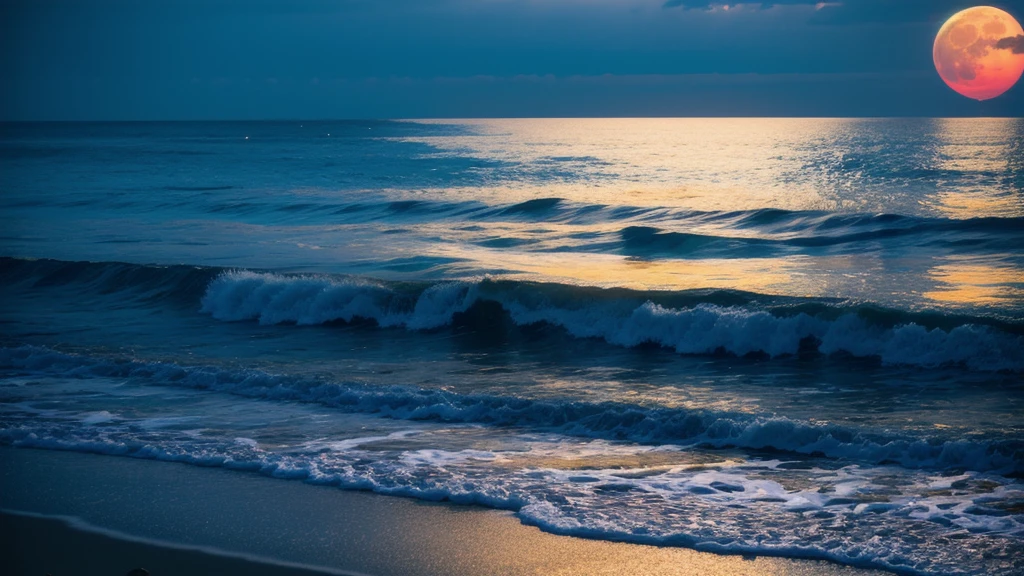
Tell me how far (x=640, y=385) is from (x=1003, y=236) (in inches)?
600

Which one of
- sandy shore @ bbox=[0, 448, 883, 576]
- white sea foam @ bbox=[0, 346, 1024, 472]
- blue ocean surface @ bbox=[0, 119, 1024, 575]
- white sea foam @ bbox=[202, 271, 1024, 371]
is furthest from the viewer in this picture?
white sea foam @ bbox=[202, 271, 1024, 371]

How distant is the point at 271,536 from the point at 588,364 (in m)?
7.34

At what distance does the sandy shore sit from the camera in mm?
5973

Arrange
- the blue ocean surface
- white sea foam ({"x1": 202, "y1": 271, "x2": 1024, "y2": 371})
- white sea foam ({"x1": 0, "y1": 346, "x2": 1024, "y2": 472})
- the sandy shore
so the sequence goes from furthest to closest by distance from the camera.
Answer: white sea foam ({"x1": 202, "y1": 271, "x2": 1024, "y2": 371}), white sea foam ({"x1": 0, "y1": 346, "x2": 1024, "y2": 472}), the blue ocean surface, the sandy shore

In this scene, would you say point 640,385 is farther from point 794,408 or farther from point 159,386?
point 159,386

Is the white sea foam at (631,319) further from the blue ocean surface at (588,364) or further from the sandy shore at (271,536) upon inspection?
the sandy shore at (271,536)

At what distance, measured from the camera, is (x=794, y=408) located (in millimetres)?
10234

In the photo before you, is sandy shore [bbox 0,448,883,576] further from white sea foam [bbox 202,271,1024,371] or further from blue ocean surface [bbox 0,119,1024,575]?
white sea foam [bbox 202,271,1024,371]

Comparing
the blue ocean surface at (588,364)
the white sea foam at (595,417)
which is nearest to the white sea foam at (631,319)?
the blue ocean surface at (588,364)

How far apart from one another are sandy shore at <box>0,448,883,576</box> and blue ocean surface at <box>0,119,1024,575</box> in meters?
0.26

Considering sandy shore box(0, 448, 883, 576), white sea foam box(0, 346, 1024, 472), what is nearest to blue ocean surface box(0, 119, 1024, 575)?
white sea foam box(0, 346, 1024, 472)

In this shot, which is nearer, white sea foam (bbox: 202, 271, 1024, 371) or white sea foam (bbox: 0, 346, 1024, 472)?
white sea foam (bbox: 0, 346, 1024, 472)

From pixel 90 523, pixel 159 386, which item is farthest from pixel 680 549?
pixel 159 386

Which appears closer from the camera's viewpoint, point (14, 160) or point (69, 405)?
point (69, 405)
